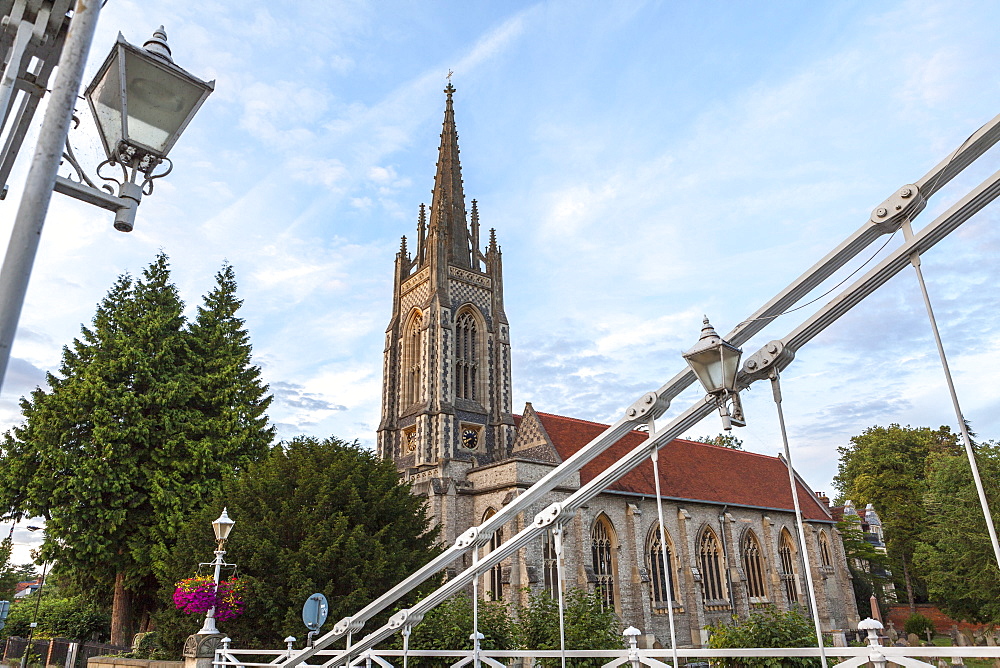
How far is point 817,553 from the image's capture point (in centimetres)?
3406

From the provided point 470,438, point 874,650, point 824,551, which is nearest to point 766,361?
point 874,650

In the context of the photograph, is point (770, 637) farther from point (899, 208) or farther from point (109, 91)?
point (109, 91)

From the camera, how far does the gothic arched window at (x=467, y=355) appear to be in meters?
32.1

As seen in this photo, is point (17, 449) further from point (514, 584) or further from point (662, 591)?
point (662, 591)

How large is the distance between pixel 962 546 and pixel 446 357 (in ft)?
83.1

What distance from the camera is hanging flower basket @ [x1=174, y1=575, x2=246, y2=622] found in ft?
34.5

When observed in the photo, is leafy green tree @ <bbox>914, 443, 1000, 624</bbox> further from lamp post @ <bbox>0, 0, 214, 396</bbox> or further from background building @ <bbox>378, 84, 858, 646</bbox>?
lamp post @ <bbox>0, 0, 214, 396</bbox>

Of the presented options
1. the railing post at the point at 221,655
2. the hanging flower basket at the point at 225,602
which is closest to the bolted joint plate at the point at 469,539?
the railing post at the point at 221,655

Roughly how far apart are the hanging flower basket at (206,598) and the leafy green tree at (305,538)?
7.82 ft

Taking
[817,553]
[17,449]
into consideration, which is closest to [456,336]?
[17,449]

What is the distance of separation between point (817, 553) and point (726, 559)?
27.7ft

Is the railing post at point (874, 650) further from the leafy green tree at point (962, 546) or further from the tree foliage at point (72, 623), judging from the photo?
the leafy green tree at point (962, 546)

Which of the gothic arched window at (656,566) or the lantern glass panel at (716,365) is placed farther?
the gothic arched window at (656,566)

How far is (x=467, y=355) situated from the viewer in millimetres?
33062
